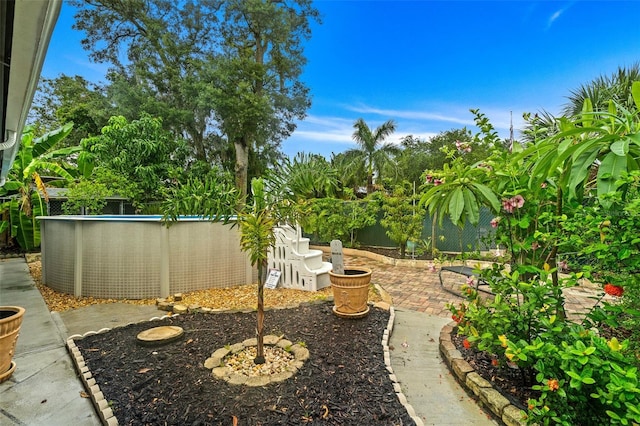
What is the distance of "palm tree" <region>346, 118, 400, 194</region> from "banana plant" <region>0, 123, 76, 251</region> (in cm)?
1402

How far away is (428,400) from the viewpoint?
7.79ft

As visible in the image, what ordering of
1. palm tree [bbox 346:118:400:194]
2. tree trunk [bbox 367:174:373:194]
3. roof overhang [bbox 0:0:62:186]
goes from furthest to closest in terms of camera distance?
tree trunk [bbox 367:174:373:194], palm tree [bbox 346:118:400:194], roof overhang [bbox 0:0:62:186]

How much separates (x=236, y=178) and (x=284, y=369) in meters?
13.7

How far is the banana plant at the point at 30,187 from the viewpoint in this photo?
664 centimetres

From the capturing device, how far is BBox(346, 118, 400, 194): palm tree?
18.2 metres

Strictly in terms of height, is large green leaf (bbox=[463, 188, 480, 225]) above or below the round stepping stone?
above

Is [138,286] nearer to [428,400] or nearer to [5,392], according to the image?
[5,392]

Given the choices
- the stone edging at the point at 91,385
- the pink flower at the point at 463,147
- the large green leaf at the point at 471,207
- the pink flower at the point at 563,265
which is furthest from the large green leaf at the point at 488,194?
the stone edging at the point at 91,385

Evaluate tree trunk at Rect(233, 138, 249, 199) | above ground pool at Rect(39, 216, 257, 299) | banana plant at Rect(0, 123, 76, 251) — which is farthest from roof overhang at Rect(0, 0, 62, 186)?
tree trunk at Rect(233, 138, 249, 199)

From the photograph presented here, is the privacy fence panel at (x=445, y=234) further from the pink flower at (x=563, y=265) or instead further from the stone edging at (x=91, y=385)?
the stone edging at (x=91, y=385)

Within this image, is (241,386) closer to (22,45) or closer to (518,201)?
(22,45)

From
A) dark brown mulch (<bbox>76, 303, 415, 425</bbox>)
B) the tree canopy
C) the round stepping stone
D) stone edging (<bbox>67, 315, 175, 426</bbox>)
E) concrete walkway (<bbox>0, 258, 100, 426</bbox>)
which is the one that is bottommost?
concrete walkway (<bbox>0, 258, 100, 426</bbox>)

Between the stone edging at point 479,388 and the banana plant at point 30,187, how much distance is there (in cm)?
840

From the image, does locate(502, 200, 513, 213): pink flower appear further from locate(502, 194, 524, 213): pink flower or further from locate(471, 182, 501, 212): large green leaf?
locate(471, 182, 501, 212): large green leaf
